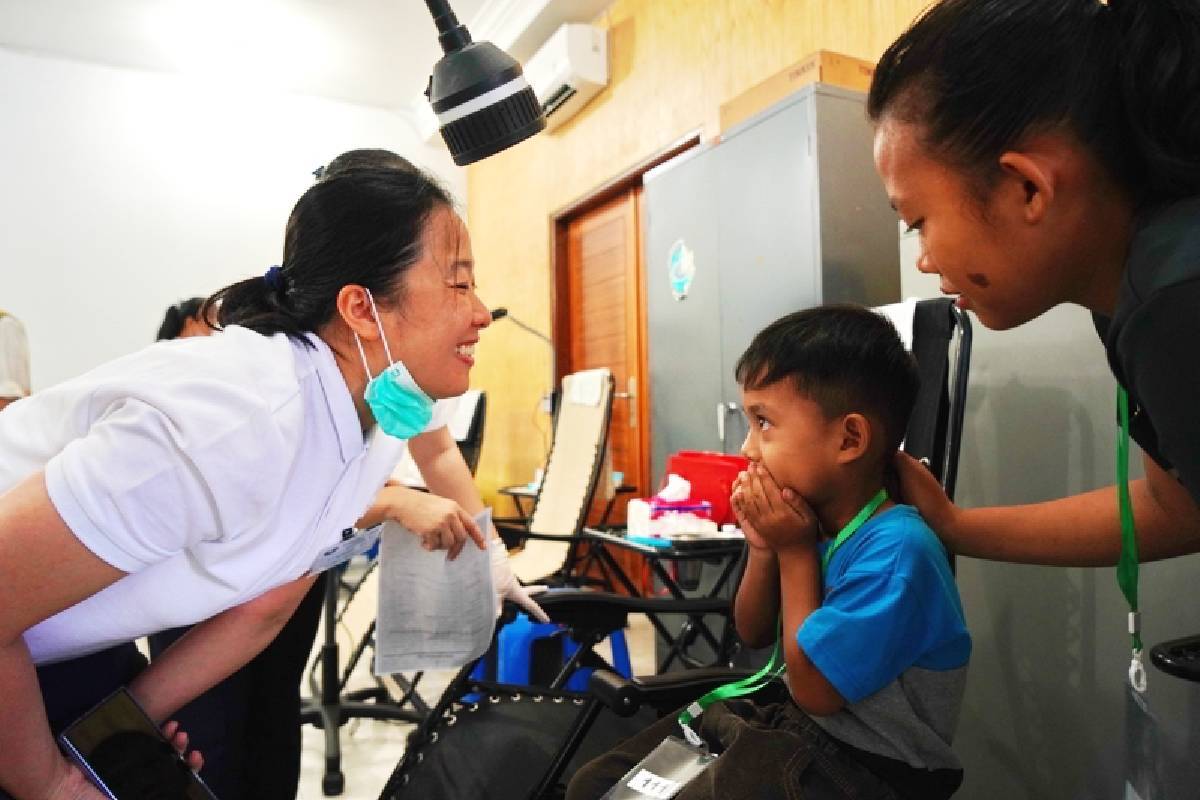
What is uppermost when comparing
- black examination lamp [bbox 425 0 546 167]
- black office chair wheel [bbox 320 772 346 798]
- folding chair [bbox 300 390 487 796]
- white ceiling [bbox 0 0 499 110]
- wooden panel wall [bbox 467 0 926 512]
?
white ceiling [bbox 0 0 499 110]

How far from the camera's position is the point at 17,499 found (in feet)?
2.26

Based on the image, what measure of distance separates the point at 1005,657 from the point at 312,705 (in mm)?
1792

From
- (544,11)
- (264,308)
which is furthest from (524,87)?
(544,11)

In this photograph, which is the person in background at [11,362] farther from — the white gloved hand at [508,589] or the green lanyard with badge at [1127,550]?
the green lanyard with badge at [1127,550]

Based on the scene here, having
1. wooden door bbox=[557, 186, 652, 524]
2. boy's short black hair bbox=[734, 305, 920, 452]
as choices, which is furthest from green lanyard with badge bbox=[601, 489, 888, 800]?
wooden door bbox=[557, 186, 652, 524]

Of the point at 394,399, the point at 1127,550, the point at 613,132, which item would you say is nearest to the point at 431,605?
the point at 394,399

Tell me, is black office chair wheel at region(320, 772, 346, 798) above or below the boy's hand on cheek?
below

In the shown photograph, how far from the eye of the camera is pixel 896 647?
0.82 metres

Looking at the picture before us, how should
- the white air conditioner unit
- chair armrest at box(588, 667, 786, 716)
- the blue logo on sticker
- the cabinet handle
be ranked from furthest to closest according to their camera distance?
1. the white air conditioner unit
2. the blue logo on sticker
3. the cabinet handle
4. chair armrest at box(588, 667, 786, 716)

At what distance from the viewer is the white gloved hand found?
1276mm

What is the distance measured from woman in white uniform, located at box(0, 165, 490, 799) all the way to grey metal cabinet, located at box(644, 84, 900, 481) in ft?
3.87

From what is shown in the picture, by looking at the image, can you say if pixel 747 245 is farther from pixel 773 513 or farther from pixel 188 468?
pixel 188 468

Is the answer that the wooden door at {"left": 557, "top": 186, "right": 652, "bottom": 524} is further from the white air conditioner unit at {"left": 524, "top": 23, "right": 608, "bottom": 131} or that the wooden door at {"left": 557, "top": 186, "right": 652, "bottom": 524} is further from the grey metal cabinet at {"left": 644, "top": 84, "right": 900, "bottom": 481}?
the grey metal cabinet at {"left": 644, "top": 84, "right": 900, "bottom": 481}

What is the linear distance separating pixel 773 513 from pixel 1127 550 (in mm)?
349
